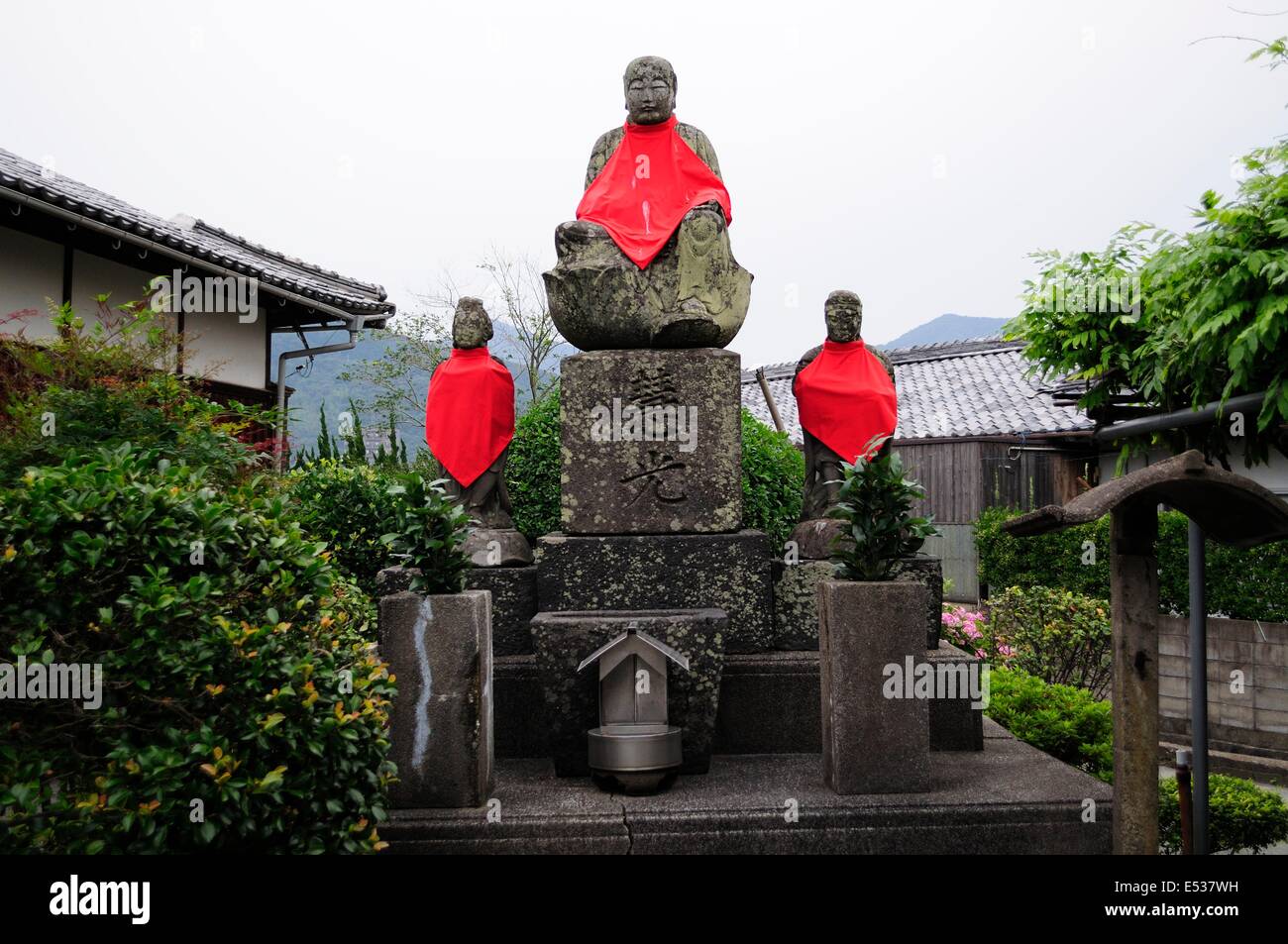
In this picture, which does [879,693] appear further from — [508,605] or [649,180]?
[649,180]

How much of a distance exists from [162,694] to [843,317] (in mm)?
4238

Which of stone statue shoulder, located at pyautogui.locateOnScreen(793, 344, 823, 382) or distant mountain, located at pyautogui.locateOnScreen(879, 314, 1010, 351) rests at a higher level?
distant mountain, located at pyautogui.locateOnScreen(879, 314, 1010, 351)

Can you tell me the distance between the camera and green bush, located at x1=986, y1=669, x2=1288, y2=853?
6074 mm

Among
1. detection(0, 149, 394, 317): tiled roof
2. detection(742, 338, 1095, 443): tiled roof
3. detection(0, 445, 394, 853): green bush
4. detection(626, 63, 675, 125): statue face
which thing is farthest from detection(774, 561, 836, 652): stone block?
detection(742, 338, 1095, 443): tiled roof

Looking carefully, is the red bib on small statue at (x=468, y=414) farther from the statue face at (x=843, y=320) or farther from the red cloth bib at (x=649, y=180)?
the statue face at (x=843, y=320)

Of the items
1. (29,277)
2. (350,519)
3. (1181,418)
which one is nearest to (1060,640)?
(1181,418)

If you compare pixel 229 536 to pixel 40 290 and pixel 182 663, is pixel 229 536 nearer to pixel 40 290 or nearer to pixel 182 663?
pixel 182 663

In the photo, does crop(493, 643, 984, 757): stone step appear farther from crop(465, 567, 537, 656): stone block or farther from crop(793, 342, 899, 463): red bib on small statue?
crop(793, 342, 899, 463): red bib on small statue

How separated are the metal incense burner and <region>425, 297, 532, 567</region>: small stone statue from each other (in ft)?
4.32

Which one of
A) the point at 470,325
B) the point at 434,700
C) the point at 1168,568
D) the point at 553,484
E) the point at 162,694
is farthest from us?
the point at 1168,568

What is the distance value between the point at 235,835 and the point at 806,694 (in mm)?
3152

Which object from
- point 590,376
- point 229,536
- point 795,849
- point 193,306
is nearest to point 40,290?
point 193,306

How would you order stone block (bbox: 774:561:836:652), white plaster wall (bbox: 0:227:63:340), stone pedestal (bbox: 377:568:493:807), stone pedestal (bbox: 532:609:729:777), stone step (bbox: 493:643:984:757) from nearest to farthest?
stone pedestal (bbox: 377:568:493:807), stone pedestal (bbox: 532:609:729:777), stone step (bbox: 493:643:984:757), stone block (bbox: 774:561:836:652), white plaster wall (bbox: 0:227:63:340)

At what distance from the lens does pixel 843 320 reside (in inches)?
233
